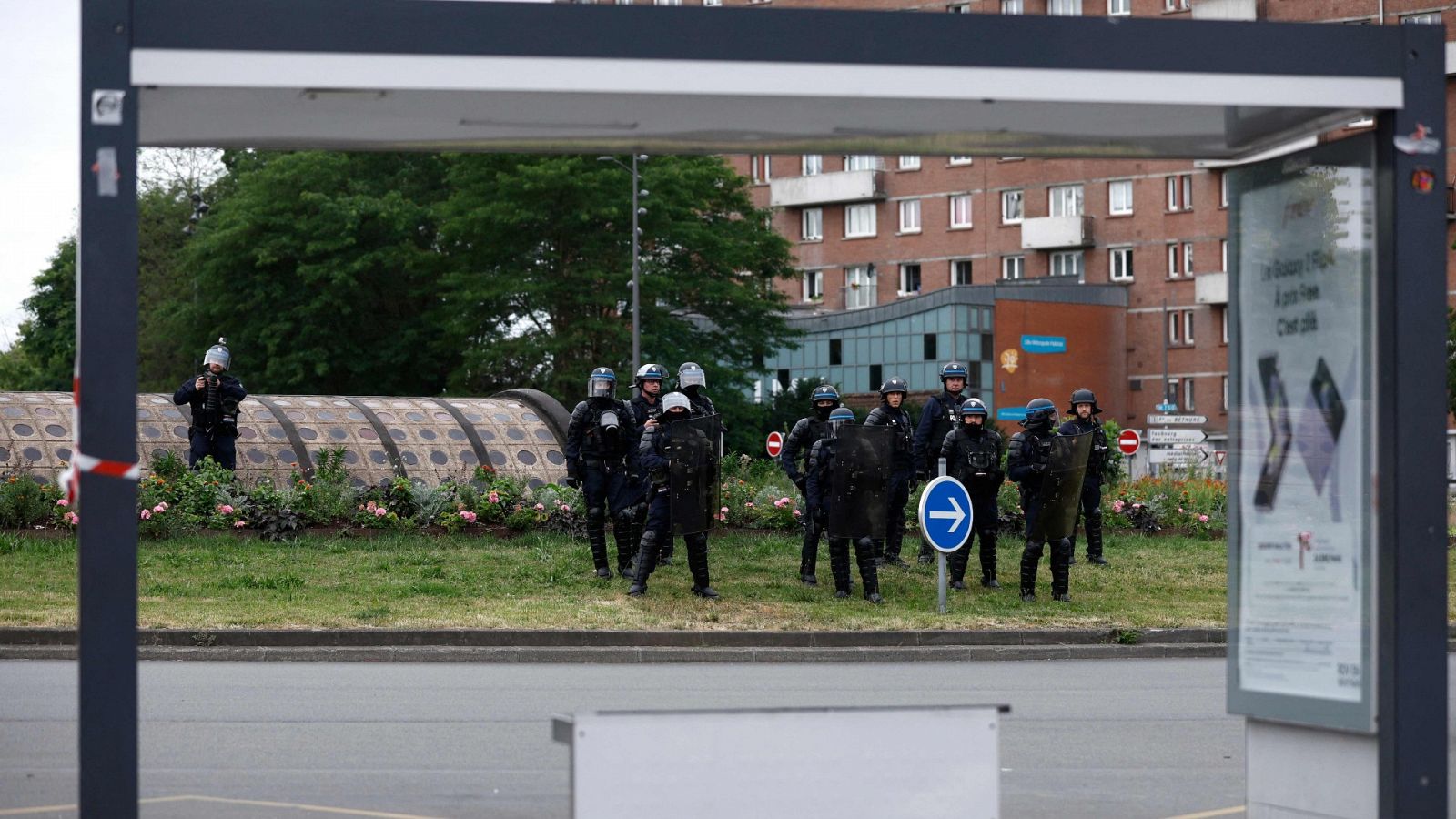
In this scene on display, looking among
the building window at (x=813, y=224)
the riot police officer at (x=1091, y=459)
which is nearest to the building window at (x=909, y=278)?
the building window at (x=813, y=224)

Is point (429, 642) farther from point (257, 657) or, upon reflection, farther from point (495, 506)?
point (495, 506)

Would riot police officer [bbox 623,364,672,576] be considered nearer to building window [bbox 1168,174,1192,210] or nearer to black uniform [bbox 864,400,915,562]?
black uniform [bbox 864,400,915,562]

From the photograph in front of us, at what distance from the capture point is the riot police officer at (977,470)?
743 inches

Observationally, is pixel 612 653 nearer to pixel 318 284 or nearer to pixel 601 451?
pixel 601 451

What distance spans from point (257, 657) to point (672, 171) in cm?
4320

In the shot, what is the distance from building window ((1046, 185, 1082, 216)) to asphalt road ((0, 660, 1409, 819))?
6429 centimetres

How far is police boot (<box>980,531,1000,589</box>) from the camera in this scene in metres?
19.2

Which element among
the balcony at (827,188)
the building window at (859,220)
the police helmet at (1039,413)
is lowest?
the police helmet at (1039,413)

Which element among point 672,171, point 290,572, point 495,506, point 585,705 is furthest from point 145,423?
point 672,171

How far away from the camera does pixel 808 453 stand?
61.2ft

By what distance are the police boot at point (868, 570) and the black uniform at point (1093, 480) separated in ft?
7.13

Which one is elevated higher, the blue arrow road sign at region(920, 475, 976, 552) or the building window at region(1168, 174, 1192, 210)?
the building window at region(1168, 174, 1192, 210)

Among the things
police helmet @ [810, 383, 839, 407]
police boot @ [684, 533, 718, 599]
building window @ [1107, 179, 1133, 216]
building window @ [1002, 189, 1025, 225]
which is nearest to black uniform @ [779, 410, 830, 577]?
police helmet @ [810, 383, 839, 407]

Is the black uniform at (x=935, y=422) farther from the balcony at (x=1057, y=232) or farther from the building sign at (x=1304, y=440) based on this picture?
the balcony at (x=1057, y=232)
